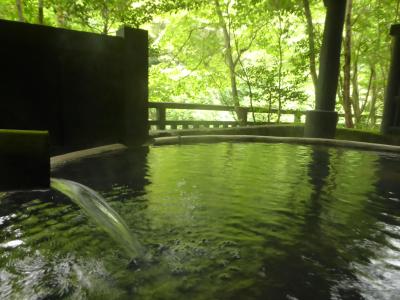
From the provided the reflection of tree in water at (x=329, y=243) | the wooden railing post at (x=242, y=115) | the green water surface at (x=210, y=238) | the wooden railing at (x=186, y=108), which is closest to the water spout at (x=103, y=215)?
the green water surface at (x=210, y=238)

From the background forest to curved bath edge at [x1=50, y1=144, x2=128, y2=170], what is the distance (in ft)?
19.1

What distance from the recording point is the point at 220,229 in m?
2.74

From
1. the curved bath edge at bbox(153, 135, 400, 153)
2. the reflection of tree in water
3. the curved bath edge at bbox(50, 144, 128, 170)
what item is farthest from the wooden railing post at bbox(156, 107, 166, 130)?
the reflection of tree in water

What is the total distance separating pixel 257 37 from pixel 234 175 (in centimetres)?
1003

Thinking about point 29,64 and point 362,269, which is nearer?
point 362,269

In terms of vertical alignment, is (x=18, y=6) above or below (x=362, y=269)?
above

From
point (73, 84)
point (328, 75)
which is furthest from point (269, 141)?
point (73, 84)

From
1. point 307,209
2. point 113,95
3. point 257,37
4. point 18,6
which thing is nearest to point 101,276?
point 307,209

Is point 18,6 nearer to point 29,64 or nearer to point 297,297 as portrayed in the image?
point 29,64

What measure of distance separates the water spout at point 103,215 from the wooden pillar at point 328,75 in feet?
23.2

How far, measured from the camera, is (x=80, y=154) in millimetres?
5262

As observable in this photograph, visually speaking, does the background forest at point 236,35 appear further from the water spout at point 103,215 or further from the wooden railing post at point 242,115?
the water spout at point 103,215

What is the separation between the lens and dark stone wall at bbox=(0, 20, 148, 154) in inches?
170

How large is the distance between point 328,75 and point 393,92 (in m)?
1.75
